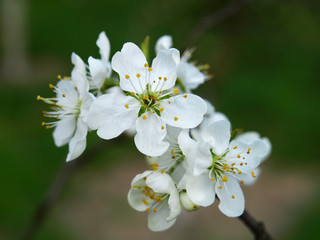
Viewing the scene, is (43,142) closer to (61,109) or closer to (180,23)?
(180,23)

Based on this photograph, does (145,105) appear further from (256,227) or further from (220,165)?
(256,227)

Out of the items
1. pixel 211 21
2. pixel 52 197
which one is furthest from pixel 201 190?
pixel 211 21

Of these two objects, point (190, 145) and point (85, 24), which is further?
point (85, 24)

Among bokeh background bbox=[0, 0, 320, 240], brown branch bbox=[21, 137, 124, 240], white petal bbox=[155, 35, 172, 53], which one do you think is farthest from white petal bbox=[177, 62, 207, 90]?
bokeh background bbox=[0, 0, 320, 240]

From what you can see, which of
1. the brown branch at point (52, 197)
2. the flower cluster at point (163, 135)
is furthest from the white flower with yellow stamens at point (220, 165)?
the brown branch at point (52, 197)

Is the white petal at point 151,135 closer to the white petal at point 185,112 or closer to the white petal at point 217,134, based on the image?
the white petal at point 185,112

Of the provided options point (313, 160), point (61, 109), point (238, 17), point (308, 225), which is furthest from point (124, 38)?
point (61, 109)

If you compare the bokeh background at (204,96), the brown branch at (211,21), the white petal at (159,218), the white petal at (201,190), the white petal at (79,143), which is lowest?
the bokeh background at (204,96)

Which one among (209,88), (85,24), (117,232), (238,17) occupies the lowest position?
(117,232)

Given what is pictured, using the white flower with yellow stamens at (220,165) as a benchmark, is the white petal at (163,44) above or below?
above
